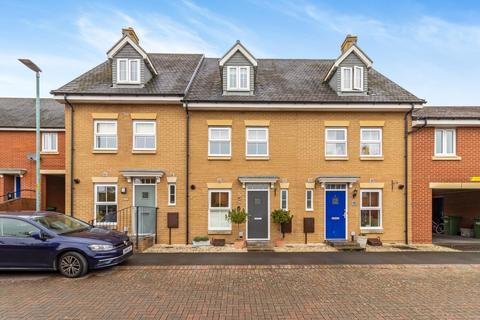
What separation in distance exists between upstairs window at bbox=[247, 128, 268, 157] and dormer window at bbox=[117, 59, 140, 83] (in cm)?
571

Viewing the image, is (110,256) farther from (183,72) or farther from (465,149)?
(465,149)

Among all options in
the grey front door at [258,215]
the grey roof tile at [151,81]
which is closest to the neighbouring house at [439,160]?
the grey front door at [258,215]

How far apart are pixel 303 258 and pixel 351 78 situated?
8.57m

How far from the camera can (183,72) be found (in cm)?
1502

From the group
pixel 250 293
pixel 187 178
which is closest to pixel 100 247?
pixel 250 293

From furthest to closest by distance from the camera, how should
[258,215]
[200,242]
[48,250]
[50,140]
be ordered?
[50,140] < [258,215] < [200,242] < [48,250]

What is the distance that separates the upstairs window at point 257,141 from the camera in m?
13.0

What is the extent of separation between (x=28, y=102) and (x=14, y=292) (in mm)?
17215

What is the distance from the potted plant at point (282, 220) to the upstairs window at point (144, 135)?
6.10 metres

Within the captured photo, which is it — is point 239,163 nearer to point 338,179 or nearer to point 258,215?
point 258,215

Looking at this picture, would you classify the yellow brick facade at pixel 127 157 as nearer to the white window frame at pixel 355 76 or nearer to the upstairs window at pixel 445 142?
the white window frame at pixel 355 76

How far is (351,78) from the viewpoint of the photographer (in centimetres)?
1361

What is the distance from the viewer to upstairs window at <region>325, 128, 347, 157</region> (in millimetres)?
13070

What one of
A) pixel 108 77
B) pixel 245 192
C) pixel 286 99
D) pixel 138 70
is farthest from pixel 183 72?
pixel 245 192
